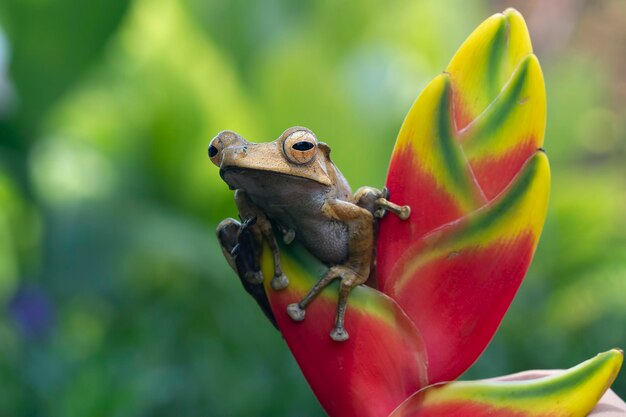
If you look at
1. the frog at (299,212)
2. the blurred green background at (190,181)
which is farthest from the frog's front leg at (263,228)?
the blurred green background at (190,181)

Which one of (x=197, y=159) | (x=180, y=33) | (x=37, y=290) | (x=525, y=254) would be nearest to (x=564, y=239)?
(x=197, y=159)

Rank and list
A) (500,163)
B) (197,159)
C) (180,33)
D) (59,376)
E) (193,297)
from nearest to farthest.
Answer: (500,163), (59,376), (193,297), (197,159), (180,33)

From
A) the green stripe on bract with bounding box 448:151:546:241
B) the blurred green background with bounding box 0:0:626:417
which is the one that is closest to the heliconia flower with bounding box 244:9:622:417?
the green stripe on bract with bounding box 448:151:546:241

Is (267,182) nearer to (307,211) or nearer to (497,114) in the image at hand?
(307,211)

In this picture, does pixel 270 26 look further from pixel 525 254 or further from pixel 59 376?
pixel 525 254

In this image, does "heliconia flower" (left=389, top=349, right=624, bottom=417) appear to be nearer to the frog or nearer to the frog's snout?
the frog

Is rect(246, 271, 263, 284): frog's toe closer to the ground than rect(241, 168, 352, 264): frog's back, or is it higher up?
closer to the ground
